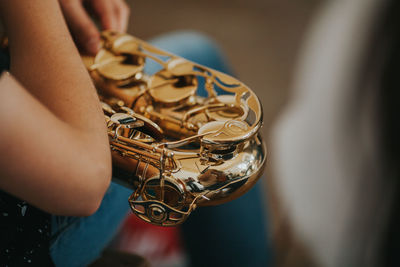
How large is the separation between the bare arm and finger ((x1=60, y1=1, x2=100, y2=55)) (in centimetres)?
15

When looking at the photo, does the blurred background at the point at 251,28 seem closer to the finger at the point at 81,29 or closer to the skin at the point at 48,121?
the finger at the point at 81,29

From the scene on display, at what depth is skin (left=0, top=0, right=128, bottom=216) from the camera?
10.5 inches

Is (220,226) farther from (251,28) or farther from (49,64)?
(251,28)

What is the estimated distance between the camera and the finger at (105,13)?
570mm

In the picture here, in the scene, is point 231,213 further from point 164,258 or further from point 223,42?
point 223,42

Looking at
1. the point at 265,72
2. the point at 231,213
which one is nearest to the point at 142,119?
the point at 231,213

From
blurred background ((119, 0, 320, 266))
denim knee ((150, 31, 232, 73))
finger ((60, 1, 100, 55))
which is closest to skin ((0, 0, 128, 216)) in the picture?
finger ((60, 1, 100, 55))

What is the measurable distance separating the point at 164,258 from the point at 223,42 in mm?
1113

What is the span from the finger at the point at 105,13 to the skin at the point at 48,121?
23 centimetres

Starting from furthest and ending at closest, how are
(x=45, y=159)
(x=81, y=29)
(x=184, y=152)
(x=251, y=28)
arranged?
(x=251, y=28), (x=81, y=29), (x=184, y=152), (x=45, y=159)

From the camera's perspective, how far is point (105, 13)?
575 mm

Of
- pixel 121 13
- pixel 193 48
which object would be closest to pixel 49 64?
pixel 121 13

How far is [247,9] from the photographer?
202 centimetres

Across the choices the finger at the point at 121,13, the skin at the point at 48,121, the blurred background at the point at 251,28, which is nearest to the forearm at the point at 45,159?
the skin at the point at 48,121
